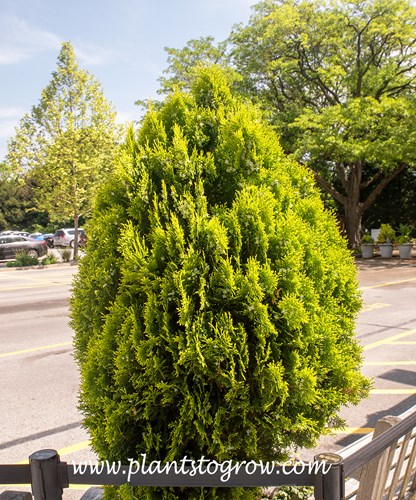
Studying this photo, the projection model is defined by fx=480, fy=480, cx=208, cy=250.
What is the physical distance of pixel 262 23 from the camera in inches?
974

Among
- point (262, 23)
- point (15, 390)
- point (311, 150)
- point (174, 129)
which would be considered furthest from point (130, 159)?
point (262, 23)

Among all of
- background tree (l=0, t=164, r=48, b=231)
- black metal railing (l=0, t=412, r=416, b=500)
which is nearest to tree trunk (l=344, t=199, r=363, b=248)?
black metal railing (l=0, t=412, r=416, b=500)

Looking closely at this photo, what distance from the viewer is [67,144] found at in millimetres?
26391

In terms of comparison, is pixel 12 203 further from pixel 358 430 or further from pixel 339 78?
pixel 358 430

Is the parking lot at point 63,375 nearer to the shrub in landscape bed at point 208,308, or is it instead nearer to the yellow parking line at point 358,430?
the yellow parking line at point 358,430

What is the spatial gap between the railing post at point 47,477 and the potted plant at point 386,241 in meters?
25.0

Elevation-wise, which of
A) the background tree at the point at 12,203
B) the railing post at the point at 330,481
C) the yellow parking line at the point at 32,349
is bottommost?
the yellow parking line at the point at 32,349

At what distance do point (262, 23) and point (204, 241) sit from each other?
2559cm

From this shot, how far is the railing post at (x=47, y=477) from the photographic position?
1688 mm

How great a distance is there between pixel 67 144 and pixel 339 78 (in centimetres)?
1491

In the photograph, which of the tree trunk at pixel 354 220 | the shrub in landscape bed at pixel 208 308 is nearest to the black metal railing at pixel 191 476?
the shrub in landscape bed at pixel 208 308

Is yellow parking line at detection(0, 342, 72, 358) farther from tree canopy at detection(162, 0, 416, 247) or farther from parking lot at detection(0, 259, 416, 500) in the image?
tree canopy at detection(162, 0, 416, 247)

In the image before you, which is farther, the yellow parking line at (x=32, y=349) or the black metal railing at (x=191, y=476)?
the yellow parking line at (x=32, y=349)

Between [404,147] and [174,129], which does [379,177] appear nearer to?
[404,147]
